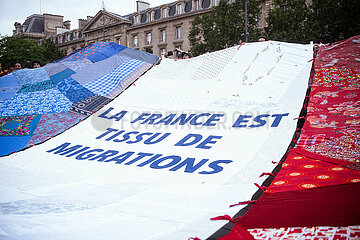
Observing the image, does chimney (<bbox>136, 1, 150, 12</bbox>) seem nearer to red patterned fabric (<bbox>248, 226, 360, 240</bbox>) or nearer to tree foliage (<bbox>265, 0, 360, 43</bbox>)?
tree foliage (<bbox>265, 0, 360, 43</bbox>)

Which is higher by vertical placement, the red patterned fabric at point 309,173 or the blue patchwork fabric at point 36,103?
the blue patchwork fabric at point 36,103

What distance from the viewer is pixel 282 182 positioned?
309 cm

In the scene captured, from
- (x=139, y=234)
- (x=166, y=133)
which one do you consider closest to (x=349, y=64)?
(x=166, y=133)

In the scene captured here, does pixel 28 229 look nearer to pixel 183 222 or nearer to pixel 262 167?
pixel 183 222

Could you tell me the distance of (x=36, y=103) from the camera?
248 inches

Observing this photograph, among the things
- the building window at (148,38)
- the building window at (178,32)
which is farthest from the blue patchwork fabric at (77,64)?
the building window at (148,38)

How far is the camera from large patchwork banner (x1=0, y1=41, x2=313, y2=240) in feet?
8.80

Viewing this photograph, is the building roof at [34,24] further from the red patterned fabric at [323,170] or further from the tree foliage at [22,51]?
the red patterned fabric at [323,170]

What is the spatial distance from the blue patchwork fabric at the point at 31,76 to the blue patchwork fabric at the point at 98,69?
0.77 meters

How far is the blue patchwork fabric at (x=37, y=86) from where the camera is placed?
666cm

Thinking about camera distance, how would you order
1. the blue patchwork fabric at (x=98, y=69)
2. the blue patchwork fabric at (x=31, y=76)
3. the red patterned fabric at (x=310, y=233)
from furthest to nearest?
the blue patchwork fabric at (x=31, y=76), the blue patchwork fabric at (x=98, y=69), the red patterned fabric at (x=310, y=233)

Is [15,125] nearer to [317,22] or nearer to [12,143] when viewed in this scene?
[12,143]

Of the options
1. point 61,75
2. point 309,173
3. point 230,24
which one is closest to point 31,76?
point 61,75

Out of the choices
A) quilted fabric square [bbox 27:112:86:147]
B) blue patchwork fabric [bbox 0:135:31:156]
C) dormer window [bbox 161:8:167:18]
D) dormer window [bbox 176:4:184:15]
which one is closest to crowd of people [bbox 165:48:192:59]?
quilted fabric square [bbox 27:112:86:147]
